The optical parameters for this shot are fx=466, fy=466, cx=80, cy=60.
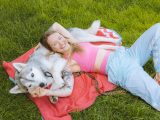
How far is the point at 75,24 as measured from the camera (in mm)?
5375

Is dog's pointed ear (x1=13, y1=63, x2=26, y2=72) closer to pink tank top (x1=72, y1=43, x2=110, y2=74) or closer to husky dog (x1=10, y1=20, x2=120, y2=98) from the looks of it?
husky dog (x1=10, y1=20, x2=120, y2=98)

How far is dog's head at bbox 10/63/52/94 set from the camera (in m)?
4.10

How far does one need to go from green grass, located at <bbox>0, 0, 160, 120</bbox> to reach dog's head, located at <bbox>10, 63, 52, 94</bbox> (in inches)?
8.8

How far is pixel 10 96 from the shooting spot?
447cm

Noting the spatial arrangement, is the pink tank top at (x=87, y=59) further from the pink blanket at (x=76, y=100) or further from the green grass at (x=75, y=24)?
the green grass at (x=75, y=24)

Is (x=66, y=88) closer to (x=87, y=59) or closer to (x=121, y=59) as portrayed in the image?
(x=87, y=59)

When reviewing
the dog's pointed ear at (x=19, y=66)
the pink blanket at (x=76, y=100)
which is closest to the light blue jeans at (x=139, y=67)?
the pink blanket at (x=76, y=100)

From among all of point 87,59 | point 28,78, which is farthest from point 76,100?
point 28,78

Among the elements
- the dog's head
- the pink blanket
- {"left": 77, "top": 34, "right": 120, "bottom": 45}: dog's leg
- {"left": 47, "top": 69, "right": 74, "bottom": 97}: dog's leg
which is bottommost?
the pink blanket

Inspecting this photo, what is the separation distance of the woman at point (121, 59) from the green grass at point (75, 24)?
16cm

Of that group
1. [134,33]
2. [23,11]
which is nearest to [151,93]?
[134,33]

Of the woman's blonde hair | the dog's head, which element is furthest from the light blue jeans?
the dog's head

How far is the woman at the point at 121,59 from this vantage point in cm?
424

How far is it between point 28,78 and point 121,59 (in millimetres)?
928
